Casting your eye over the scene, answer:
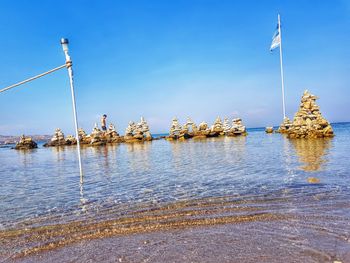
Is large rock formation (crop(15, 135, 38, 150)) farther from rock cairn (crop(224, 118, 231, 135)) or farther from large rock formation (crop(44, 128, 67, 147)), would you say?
rock cairn (crop(224, 118, 231, 135))

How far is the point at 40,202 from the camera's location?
963 centimetres

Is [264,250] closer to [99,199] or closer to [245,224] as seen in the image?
[245,224]

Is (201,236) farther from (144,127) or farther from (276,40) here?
(144,127)

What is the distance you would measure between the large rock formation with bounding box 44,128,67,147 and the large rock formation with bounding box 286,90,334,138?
59043 millimetres

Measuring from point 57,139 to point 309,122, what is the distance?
63.7m

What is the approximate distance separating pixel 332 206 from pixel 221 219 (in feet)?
9.36

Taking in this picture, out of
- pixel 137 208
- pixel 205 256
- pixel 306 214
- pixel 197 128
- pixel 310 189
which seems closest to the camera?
pixel 205 256

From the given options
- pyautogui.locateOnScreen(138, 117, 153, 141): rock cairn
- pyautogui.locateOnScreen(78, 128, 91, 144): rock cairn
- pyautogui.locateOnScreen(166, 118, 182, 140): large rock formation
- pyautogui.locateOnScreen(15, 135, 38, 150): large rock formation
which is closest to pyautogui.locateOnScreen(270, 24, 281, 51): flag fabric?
pyautogui.locateOnScreen(166, 118, 182, 140): large rock formation

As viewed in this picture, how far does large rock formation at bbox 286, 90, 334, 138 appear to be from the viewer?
4616 cm

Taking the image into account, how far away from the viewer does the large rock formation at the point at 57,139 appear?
261 feet

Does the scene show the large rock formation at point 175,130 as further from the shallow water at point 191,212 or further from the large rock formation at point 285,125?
the shallow water at point 191,212

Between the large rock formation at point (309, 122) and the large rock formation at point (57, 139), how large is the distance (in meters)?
59.0

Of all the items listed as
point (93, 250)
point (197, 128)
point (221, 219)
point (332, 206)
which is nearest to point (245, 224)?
point (221, 219)

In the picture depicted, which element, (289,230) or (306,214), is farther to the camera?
(306,214)
